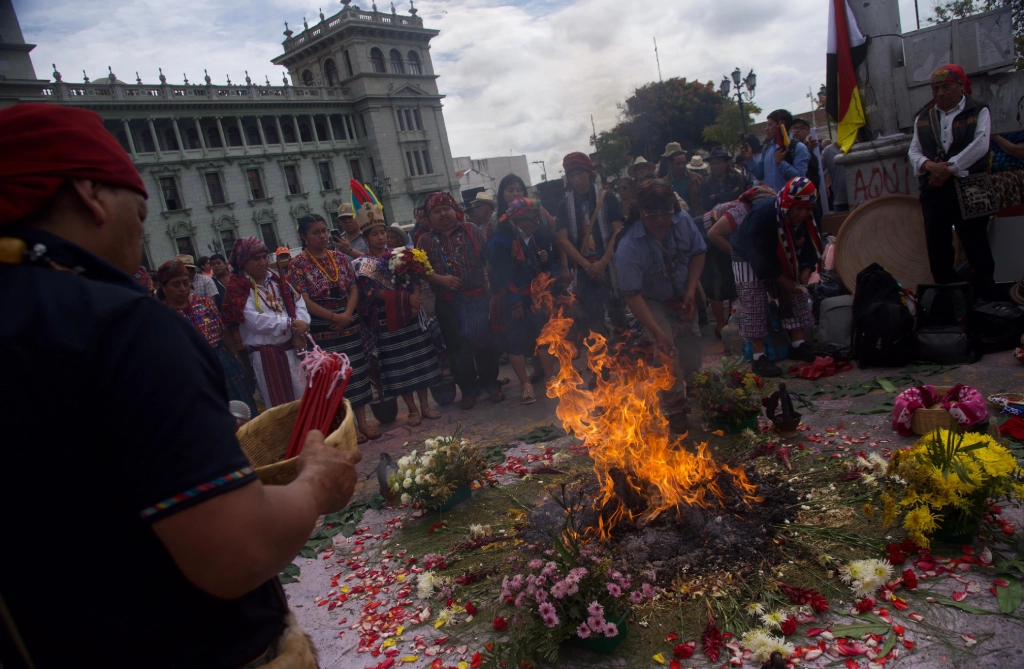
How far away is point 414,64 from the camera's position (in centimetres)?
5891

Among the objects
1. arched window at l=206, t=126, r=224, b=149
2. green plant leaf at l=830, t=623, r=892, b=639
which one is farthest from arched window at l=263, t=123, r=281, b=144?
green plant leaf at l=830, t=623, r=892, b=639

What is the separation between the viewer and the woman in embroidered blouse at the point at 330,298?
6.79 m

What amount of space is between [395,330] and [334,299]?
31.6 inches

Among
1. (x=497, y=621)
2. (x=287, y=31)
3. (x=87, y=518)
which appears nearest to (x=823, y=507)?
(x=497, y=621)

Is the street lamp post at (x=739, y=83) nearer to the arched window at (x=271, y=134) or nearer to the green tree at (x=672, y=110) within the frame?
the green tree at (x=672, y=110)

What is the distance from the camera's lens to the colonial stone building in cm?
4162

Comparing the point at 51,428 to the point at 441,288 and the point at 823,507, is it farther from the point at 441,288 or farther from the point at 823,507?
the point at 441,288

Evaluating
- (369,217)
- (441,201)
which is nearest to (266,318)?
(369,217)

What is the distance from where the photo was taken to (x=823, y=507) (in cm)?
374

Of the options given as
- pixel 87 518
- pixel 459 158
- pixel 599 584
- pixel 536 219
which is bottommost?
pixel 599 584

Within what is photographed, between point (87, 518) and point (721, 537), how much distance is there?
3211 mm

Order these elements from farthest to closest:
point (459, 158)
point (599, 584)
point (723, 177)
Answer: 1. point (459, 158)
2. point (723, 177)
3. point (599, 584)

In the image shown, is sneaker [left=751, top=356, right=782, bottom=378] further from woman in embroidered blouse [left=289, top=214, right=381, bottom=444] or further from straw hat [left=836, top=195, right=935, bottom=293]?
woman in embroidered blouse [left=289, top=214, right=381, bottom=444]

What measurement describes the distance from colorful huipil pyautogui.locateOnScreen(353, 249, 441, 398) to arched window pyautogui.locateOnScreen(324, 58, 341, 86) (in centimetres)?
5517
